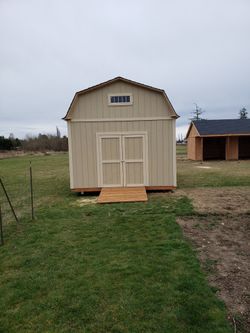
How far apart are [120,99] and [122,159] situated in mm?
1962

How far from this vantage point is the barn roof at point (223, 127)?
2192cm

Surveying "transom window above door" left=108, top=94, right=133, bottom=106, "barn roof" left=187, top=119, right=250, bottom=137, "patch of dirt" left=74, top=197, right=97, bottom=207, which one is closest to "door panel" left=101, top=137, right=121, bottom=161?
"transom window above door" left=108, top=94, right=133, bottom=106

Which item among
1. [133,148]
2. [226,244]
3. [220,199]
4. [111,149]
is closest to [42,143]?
[111,149]

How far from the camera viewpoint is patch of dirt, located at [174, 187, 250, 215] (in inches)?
258

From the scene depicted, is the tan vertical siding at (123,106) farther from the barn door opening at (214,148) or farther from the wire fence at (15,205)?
the barn door opening at (214,148)

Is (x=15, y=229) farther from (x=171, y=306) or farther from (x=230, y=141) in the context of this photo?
(x=230, y=141)

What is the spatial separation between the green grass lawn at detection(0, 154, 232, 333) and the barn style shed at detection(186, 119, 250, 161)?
57.5ft

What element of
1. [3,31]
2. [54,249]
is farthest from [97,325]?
[3,31]

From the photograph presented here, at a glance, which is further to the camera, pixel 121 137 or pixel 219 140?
pixel 219 140

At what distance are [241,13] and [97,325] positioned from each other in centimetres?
1091

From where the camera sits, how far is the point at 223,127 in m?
22.8

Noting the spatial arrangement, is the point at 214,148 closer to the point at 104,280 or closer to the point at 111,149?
the point at 111,149

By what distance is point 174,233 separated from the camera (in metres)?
4.90

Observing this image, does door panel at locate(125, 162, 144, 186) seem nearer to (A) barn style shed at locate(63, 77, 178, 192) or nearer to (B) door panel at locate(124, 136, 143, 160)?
(A) barn style shed at locate(63, 77, 178, 192)
